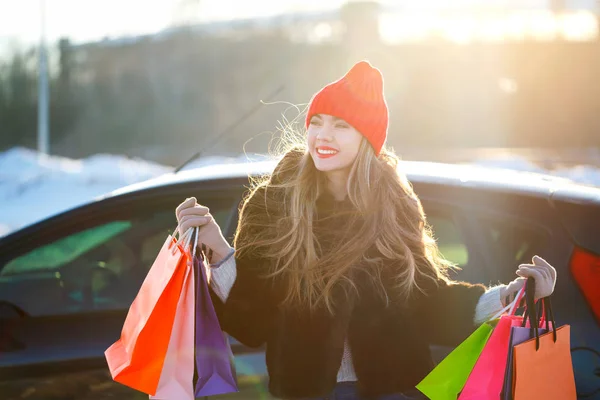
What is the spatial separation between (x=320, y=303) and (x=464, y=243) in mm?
790

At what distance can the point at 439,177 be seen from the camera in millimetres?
3375

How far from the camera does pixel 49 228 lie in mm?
3488

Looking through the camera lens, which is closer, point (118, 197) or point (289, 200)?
point (289, 200)

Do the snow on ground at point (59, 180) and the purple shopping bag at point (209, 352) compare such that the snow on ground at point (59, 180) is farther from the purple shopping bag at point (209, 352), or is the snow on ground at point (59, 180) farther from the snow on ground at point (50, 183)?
the purple shopping bag at point (209, 352)

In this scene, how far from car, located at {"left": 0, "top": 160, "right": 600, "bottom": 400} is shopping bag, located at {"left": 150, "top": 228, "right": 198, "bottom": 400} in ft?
2.17

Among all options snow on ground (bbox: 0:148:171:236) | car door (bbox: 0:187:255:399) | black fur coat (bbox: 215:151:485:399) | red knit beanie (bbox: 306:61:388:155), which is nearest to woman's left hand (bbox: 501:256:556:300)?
black fur coat (bbox: 215:151:485:399)

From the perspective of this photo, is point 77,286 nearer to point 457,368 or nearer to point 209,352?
point 209,352

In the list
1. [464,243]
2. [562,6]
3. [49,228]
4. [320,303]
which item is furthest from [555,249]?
[562,6]

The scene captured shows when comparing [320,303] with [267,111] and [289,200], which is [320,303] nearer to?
[289,200]

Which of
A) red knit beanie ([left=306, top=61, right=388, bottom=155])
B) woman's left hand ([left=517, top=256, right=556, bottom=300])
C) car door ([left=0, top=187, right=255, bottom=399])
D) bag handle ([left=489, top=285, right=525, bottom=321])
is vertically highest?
red knit beanie ([left=306, top=61, right=388, bottom=155])

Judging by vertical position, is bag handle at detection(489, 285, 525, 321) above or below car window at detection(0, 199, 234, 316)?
above

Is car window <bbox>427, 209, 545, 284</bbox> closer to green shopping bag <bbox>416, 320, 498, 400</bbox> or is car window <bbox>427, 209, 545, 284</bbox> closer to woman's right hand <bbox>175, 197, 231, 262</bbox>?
green shopping bag <bbox>416, 320, 498, 400</bbox>

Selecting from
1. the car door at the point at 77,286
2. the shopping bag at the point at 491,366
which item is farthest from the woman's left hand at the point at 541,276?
the car door at the point at 77,286

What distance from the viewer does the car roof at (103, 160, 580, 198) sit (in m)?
3.25
